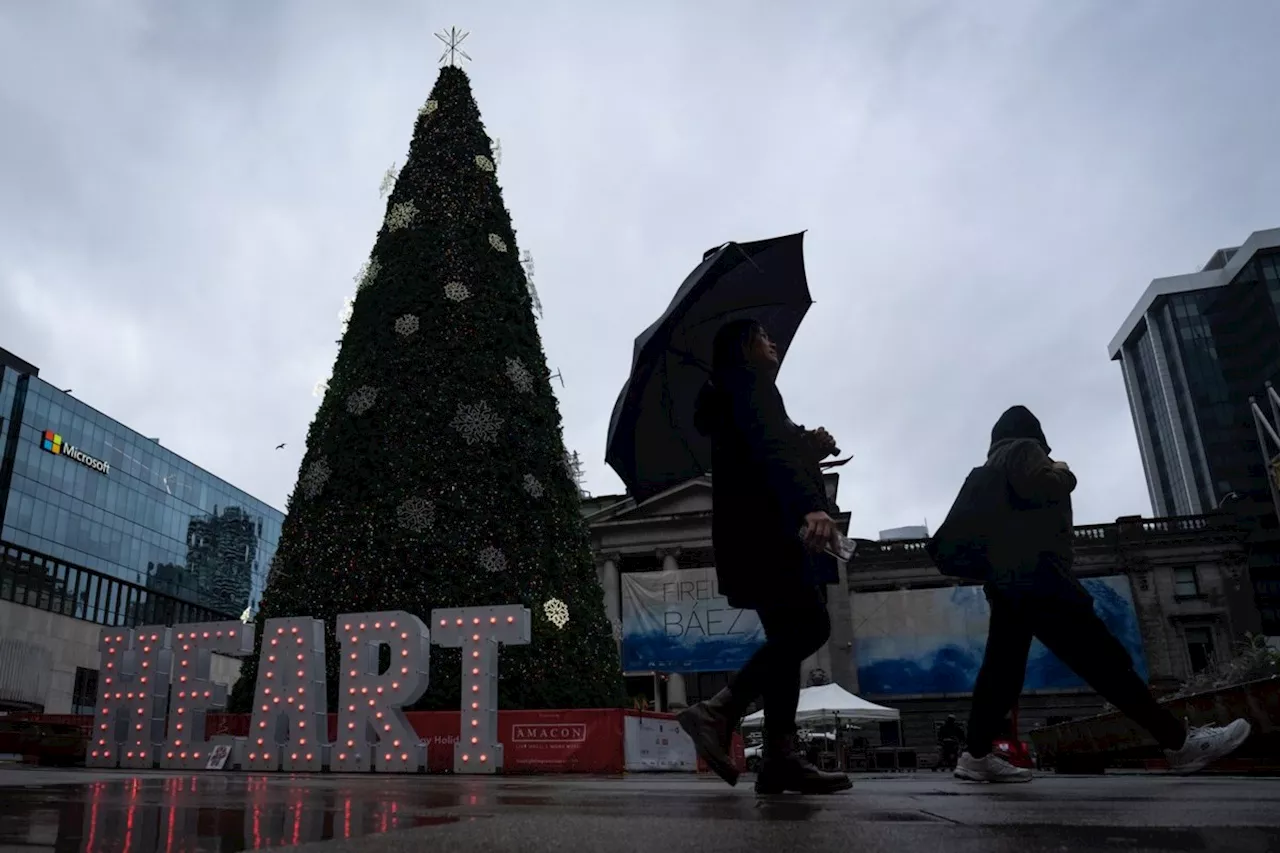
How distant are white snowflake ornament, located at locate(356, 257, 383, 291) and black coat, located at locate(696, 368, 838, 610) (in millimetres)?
13037

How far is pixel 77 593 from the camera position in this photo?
5366 cm

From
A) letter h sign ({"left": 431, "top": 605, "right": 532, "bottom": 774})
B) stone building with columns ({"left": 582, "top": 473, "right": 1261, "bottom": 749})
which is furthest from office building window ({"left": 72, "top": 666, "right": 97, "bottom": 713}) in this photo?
letter h sign ({"left": 431, "top": 605, "right": 532, "bottom": 774})

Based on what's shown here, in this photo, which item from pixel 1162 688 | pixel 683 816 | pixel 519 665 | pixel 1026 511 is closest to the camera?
pixel 683 816

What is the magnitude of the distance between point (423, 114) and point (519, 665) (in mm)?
11052

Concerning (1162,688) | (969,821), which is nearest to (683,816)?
(969,821)

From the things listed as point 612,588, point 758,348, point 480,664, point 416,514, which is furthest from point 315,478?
point 612,588

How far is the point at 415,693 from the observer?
12352 millimetres

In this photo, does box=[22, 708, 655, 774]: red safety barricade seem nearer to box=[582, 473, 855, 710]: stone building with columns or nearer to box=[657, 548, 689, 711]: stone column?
box=[657, 548, 689, 711]: stone column

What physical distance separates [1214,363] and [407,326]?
339 feet

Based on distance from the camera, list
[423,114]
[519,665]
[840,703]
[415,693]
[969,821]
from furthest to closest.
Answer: [840,703] → [423,114] → [519,665] → [415,693] → [969,821]

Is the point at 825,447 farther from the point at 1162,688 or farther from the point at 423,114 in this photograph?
the point at 1162,688

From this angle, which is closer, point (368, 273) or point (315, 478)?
point (315, 478)

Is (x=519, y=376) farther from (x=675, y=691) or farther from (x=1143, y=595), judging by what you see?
(x=1143, y=595)

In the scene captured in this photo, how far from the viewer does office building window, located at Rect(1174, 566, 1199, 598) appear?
137 ft
